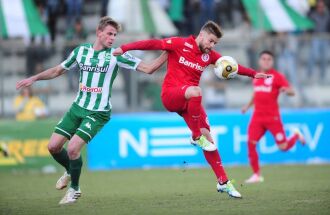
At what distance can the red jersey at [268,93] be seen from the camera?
16.1 meters

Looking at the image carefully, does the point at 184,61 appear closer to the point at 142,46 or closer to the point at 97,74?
the point at 142,46

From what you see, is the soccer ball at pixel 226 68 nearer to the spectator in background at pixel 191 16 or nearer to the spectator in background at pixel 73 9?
the spectator in background at pixel 191 16

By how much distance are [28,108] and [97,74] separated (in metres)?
8.80

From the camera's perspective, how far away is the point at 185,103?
1156 centimetres

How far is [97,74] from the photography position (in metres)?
11.5

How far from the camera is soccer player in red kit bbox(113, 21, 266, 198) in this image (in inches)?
447

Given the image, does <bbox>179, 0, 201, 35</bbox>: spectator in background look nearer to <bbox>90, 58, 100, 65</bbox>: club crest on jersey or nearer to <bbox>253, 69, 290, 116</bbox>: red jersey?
<bbox>253, 69, 290, 116</bbox>: red jersey

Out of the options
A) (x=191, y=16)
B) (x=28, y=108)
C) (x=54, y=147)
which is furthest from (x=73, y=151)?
(x=191, y=16)

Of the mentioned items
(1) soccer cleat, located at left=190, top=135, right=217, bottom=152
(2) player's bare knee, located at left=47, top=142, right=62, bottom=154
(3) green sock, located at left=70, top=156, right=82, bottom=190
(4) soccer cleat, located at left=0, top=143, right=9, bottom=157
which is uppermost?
(1) soccer cleat, located at left=190, top=135, right=217, bottom=152

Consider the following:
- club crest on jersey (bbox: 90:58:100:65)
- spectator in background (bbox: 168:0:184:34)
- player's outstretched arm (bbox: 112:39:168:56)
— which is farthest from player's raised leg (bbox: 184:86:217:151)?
spectator in background (bbox: 168:0:184:34)

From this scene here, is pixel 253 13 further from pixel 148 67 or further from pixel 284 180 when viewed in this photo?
pixel 148 67

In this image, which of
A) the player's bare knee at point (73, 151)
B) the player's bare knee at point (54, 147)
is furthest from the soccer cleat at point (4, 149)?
the player's bare knee at point (73, 151)

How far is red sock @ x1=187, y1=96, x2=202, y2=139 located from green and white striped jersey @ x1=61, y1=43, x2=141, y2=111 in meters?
1.02

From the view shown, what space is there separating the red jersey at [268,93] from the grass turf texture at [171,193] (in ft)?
4.42
